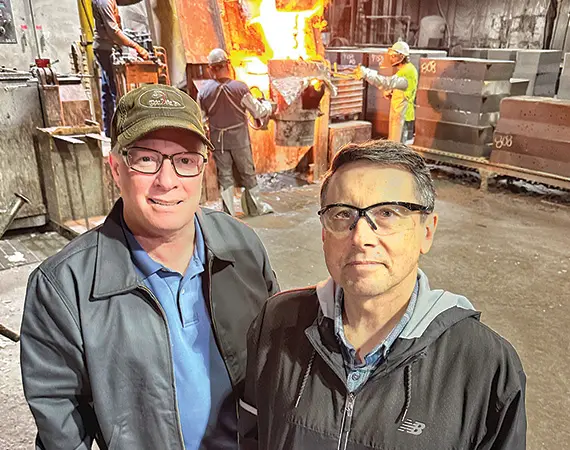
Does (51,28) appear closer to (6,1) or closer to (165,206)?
(6,1)

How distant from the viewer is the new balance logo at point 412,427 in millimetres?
1242

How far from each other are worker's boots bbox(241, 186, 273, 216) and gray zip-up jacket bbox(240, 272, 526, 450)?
5334 mm

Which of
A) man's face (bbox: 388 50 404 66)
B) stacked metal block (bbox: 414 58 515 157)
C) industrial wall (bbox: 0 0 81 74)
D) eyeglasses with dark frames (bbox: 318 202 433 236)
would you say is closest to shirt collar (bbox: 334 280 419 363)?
eyeglasses with dark frames (bbox: 318 202 433 236)

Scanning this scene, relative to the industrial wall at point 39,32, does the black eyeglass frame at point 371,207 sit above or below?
below

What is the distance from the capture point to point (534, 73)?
11.4 metres

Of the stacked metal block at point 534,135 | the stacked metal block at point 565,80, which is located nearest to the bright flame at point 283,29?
the stacked metal block at point 534,135

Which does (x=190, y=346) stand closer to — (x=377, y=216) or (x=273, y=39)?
(x=377, y=216)

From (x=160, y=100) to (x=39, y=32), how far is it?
9.87 meters

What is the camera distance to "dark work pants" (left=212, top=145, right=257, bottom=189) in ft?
21.4

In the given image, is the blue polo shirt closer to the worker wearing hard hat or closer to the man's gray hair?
the man's gray hair

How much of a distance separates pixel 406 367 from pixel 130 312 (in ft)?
2.81

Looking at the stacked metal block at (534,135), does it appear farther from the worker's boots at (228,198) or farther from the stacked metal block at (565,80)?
the worker's boots at (228,198)

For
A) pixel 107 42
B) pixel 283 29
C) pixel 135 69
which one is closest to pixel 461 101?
pixel 283 29

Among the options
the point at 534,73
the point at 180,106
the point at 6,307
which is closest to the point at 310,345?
the point at 180,106
